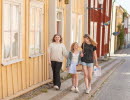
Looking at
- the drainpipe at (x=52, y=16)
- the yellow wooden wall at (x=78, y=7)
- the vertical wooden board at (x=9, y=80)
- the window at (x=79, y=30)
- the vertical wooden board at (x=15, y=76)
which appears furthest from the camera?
the window at (x=79, y=30)

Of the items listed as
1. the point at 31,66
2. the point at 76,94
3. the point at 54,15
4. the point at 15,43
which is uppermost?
the point at 54,15

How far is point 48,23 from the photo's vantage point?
12.0m

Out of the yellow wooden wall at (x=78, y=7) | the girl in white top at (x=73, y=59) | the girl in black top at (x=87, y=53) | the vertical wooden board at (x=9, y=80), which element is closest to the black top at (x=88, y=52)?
the girl in black top at (x=87, y=53)

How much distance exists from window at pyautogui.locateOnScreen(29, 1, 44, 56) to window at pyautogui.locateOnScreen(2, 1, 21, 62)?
1.10m

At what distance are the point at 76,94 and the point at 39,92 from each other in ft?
3.47

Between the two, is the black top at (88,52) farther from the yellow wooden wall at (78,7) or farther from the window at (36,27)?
the yellow wooden wall at (78,7)

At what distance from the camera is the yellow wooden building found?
843 centimetres

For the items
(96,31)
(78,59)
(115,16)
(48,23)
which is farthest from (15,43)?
(115,16)

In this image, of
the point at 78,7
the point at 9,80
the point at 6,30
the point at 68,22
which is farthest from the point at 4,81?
the point at 78,7

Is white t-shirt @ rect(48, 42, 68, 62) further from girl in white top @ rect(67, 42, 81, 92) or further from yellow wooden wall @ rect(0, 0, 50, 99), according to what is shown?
yellow wooden wall @ rect(0, 0, 50, 99)

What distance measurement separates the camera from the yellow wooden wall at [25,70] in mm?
8438

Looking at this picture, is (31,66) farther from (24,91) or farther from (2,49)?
(2,49)

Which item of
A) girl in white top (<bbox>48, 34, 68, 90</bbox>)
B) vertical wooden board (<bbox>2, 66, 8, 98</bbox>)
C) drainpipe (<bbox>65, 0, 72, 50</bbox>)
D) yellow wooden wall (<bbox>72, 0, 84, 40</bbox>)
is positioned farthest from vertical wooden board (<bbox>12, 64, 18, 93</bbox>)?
yellow wooden wall (<bbox>72, 0, 84, 40</bbox>)

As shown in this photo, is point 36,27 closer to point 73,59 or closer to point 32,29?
point 32,29
